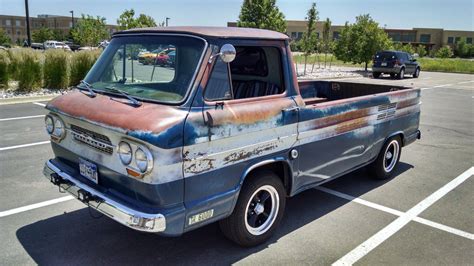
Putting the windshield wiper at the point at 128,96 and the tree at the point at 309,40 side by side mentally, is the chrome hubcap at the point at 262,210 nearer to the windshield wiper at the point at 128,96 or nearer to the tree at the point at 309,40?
the windshield wiper at the point at 128,96

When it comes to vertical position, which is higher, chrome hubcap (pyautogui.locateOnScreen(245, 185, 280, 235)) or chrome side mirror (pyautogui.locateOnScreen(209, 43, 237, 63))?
chrome side mirror (pyautogui.locateOnScreen(209, 43, 237, 63))

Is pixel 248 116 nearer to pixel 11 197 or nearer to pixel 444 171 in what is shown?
pixel 11 197

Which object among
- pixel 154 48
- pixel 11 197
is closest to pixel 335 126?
pixel 154 48

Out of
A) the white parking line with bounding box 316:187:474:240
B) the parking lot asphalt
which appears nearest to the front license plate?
the parking lot asphalt

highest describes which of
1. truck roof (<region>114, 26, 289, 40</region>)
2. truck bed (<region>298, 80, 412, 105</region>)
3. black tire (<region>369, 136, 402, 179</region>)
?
truck roof (<region>114, 26, 289, 40</region>)

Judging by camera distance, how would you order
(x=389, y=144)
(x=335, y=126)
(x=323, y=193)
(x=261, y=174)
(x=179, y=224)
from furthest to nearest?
(x=389, y=144) < (x=323, y=193) < (x=335, y=126) < (x=261, y=174) < (x=179, y=224)

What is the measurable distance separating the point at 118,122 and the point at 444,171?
18.2ft

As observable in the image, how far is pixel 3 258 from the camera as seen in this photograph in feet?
11.5

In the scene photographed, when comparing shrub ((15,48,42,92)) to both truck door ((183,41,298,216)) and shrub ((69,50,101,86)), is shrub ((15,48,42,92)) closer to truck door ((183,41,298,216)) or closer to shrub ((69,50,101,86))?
shrub ((69,50,101,86))

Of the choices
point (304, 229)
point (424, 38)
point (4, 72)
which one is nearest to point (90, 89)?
point (304, 229)

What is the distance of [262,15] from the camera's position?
24.2 m

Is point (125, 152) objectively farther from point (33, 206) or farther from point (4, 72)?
point (4, 72)

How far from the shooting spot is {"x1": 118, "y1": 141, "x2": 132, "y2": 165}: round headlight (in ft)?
9.85

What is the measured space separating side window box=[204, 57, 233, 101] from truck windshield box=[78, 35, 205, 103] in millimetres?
164
